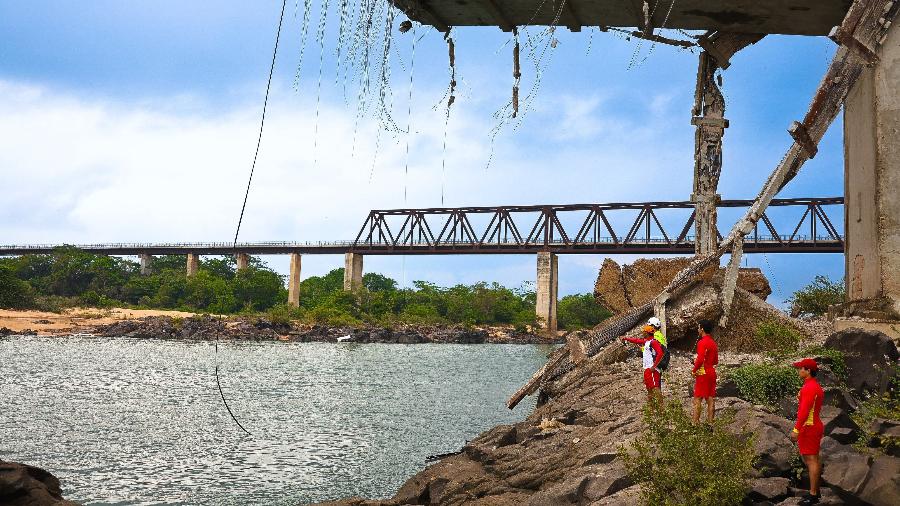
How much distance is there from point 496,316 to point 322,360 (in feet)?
174

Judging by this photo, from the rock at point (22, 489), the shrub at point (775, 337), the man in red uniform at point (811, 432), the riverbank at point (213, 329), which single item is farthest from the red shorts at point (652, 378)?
the riverbank at point (213, 329)

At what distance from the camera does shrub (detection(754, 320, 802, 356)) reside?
13302 millimetres

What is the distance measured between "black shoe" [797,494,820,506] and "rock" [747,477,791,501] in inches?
8.8

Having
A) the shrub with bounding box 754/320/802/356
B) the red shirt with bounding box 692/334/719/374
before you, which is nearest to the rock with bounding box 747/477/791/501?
the red shirt with bounding box 692/334/719/374

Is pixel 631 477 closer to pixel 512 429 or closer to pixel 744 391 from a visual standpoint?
pixel 744 391

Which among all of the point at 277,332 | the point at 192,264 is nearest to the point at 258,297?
the point at 192,264

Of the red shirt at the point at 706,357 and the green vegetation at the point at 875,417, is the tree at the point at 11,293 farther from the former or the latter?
the green vegetation at the point at 875,417

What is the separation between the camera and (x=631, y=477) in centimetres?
749

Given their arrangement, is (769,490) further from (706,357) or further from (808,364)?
(706,357)

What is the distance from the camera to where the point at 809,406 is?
22.7 feet

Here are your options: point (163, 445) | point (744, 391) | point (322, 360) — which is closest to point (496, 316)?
point (322, 360)

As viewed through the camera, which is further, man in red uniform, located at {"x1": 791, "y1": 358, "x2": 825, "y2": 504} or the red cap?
the red cap

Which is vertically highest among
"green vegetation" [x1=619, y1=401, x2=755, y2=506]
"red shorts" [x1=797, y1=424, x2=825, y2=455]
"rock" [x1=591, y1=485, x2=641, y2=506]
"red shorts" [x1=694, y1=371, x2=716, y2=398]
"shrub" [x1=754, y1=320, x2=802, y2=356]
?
"shrub" [x1=754, y1=320, x2=802, y2=356]

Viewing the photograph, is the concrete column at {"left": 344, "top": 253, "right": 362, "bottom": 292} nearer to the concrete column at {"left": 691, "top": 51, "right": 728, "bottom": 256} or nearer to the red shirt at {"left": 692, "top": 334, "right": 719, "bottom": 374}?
the concrete column at {"left": 691, "top": 51, "right": 728, "bottom": 256}
